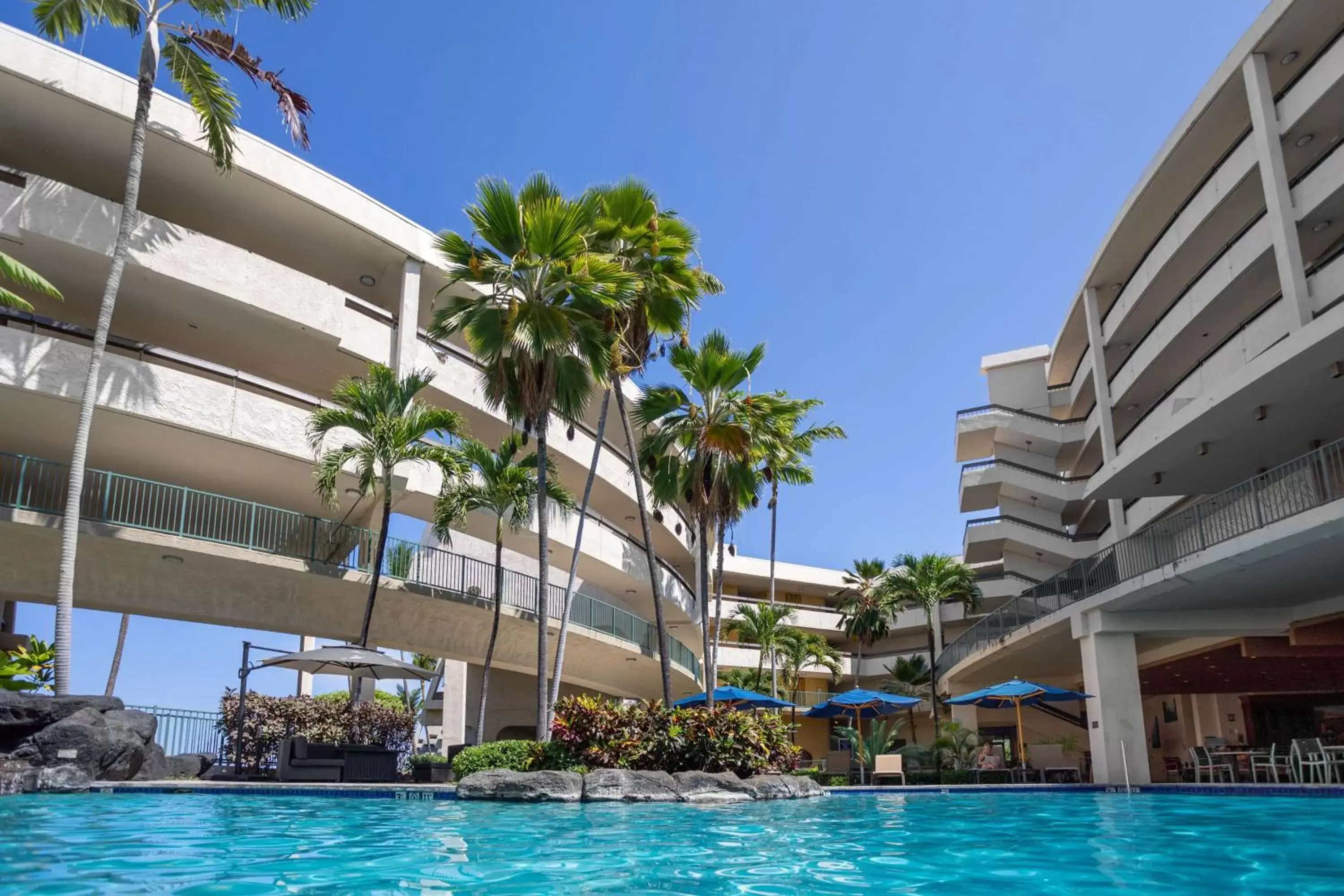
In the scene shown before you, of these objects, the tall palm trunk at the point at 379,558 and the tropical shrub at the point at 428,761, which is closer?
the tropical shrub at the point at 428,761

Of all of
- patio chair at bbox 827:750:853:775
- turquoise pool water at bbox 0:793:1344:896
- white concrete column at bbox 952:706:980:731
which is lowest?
patio chair at bbox 827:750:853:775

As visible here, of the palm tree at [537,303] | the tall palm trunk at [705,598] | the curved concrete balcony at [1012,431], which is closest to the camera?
the palm tree at [537,303]

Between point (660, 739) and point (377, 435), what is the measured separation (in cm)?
846

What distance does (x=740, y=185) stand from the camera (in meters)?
20.7

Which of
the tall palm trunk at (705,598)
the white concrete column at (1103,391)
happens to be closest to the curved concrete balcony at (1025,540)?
the white concrete column at (1103,391)

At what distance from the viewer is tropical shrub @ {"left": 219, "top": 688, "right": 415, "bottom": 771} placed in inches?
876

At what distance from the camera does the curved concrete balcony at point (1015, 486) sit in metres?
40.1

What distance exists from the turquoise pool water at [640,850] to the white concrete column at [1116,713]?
9136mm

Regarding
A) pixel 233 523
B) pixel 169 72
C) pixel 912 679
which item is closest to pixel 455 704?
pixel 233 523

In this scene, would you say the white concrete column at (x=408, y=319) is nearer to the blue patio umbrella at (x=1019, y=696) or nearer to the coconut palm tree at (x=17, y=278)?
the coconut palm tree at (x=17, y=278)

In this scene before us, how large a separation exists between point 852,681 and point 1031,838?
156 ft

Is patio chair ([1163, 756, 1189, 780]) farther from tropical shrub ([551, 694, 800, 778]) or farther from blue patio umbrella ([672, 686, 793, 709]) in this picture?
tropical shrub ([551, 694, 800, 778])

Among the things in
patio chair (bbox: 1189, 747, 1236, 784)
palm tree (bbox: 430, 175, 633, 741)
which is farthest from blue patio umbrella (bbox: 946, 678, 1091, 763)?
palm tree (bbox: 430, 175, 633, 741)

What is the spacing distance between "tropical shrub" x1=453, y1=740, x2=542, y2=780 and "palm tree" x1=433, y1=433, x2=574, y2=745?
587 centimetres
